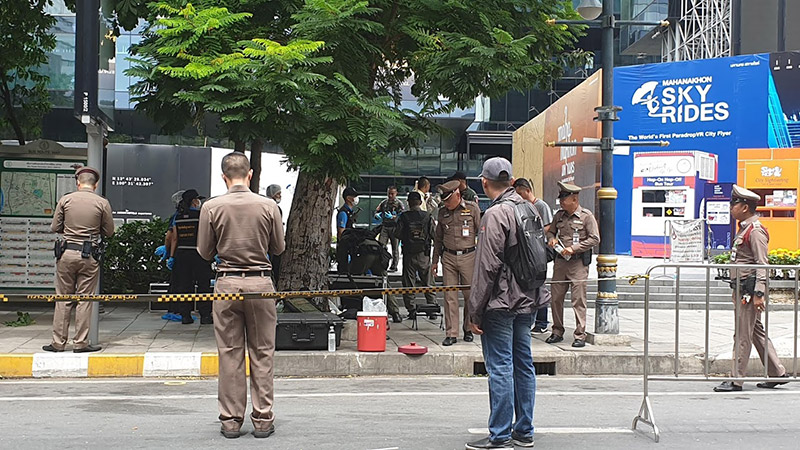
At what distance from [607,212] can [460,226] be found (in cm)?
194

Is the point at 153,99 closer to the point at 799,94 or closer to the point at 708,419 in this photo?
the point at 708,419

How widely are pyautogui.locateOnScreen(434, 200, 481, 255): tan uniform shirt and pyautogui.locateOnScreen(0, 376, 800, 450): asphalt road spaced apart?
1914 mm

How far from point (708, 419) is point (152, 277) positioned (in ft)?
33.3

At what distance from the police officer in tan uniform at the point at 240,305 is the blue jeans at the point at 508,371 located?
166cm

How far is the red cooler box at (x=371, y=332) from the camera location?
967 cm

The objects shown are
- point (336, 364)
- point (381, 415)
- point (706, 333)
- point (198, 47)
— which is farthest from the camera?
point (198, 47)

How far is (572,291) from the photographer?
425 inches

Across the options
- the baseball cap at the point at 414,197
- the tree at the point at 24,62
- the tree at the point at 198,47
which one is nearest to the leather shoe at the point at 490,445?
the tree at the point at 198,47

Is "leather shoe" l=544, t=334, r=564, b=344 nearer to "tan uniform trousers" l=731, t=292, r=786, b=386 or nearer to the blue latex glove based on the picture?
"tan uniform trousers" l=731, t=292, r=786, b=386

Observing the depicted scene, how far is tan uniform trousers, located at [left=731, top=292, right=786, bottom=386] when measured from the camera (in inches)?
322

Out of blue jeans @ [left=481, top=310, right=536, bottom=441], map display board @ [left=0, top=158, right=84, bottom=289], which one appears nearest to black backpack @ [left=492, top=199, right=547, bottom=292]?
blue jeans @ [left=481, top=310, right=536, bottom=441]

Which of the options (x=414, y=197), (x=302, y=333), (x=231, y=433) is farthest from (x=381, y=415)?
(x=414, y=197)

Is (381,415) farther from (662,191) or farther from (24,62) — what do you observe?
(662,191)

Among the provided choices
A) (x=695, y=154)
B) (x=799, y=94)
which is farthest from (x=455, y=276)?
(x=799, y=94)
